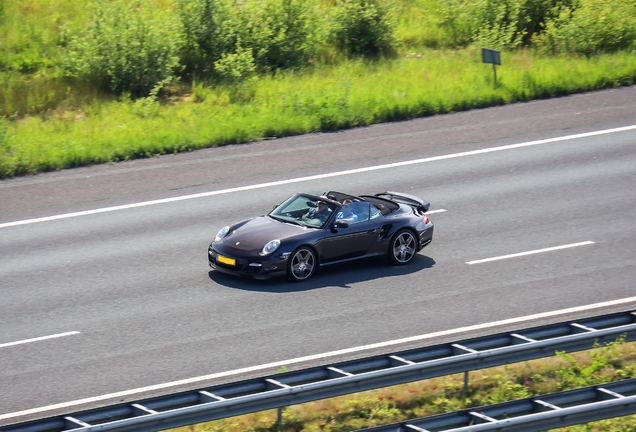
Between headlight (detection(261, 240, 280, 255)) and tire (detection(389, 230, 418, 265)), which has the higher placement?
headlight (detection(261, 240, 280, 255))

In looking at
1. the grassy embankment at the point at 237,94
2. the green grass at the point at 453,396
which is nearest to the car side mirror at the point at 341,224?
the green grass at the point at 453,396

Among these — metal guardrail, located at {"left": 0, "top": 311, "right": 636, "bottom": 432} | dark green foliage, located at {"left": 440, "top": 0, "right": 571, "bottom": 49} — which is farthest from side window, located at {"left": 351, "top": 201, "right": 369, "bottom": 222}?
dark green foliage, located at {"left": 440, "top": 0, "right": 571, "bottom": 49}

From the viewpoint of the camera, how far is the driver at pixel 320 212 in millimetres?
15656

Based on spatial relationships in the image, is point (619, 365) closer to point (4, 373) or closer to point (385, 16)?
point (4, 373)

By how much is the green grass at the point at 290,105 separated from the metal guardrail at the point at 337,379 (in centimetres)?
1274

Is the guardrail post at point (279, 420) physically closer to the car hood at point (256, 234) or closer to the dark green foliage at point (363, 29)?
the car hood at point (256, 234)

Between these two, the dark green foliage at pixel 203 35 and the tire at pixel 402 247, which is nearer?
the tire at pixel 402 247

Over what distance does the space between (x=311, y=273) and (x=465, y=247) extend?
3.03m

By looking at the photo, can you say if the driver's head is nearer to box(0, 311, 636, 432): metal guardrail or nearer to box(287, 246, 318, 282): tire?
box(287, 246, 318, 282): tire

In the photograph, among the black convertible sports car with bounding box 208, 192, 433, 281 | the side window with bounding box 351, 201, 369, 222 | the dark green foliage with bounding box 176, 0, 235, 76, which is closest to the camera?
the black convertible sports car with bounding box 208, 192, 433, 281

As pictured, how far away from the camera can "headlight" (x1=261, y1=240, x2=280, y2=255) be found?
14.8m

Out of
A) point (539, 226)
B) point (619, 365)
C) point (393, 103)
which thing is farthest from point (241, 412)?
point (393, 103)

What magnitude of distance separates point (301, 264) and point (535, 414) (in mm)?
6579

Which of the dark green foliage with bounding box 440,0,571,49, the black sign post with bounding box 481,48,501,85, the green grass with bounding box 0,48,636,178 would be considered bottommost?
the green grass with bounding box 0,48,636,178
